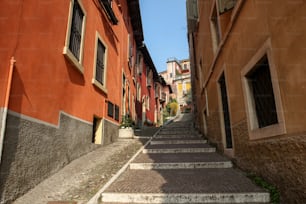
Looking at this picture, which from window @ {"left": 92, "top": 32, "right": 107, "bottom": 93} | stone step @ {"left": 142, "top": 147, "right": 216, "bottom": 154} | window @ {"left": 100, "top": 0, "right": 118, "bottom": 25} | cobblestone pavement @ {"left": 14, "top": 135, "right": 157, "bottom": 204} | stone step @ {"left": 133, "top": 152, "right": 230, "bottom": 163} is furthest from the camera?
window @ {"left": 100, "top": 0, "right": 118, "bottom": 25}

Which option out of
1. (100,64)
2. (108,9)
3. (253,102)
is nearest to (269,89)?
(253,102)

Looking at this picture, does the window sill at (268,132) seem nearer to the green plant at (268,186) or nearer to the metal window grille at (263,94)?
the metal window grille at (263,94)

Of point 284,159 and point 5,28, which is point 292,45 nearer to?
point 284,159

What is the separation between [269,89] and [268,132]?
0.76 meters

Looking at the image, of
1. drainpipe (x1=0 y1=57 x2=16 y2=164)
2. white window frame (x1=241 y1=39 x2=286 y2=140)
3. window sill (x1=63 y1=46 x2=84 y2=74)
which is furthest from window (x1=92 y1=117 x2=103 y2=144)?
white window frame (x1=241 y1=39 x2=286 y2=140)

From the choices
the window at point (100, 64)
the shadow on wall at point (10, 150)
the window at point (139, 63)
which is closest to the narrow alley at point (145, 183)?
the shadow on wall at point (10, 150)

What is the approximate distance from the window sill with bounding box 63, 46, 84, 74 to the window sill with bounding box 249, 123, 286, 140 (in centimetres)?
449

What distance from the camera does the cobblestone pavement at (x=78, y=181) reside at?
289 cm

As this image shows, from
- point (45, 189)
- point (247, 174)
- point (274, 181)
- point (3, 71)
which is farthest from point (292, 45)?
point (45, 189)

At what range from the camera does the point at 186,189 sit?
120 inches

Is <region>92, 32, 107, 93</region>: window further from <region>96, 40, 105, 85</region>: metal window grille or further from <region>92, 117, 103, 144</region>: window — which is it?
<region>92, 117, 103, 144</region>: window

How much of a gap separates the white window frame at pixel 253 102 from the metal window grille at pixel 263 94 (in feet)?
0.26

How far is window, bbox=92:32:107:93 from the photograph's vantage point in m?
6.85

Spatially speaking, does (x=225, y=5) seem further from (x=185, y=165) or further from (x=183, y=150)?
(x=183, y=150)
